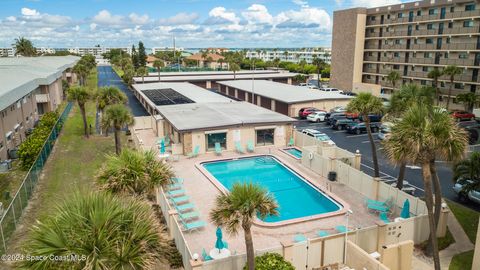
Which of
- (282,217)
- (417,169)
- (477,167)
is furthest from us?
(417,169)

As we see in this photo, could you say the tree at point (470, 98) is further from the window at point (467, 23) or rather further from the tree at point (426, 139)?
the tree at point (426, 139)

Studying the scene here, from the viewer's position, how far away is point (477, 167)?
17.9 m

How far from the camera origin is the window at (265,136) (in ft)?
111

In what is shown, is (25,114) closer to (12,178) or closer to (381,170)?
(12,178)

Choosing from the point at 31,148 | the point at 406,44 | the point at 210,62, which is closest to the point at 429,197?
the point at 31,148

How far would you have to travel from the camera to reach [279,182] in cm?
2644

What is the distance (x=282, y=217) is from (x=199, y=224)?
534 centimetres

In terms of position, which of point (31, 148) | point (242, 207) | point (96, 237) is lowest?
point (31, 148)

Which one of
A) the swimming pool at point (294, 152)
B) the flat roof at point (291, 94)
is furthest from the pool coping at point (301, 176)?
the flat roof at point (291, 94)

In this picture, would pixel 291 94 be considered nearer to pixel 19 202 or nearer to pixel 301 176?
pixel 301 176

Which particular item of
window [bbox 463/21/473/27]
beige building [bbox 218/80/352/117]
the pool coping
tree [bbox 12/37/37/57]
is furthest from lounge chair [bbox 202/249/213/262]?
tree [bbox 12/37/37/57]

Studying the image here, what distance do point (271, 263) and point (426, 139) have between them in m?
7.45

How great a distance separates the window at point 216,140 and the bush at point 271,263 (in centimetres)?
1899

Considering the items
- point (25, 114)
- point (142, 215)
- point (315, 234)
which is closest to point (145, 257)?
point (142, 215)
